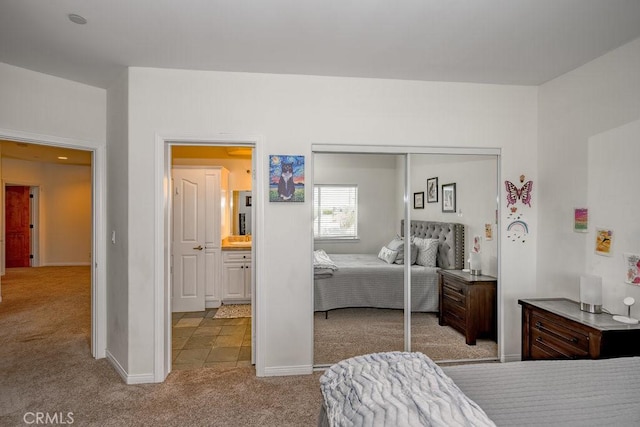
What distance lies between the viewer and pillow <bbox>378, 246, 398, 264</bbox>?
3.18 m

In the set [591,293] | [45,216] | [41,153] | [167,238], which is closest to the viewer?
[591,293]

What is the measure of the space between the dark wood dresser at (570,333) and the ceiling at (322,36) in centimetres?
192

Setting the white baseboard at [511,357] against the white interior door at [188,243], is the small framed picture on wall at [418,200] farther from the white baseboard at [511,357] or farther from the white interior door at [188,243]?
the white interior door at [188,243]

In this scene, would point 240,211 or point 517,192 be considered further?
point 240,211

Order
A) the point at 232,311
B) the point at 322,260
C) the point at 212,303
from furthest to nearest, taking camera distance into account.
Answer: the point at 212,303 < the point at 232,311 < the point at 322,260

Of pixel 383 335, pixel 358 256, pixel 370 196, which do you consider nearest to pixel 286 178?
pixel 370 196

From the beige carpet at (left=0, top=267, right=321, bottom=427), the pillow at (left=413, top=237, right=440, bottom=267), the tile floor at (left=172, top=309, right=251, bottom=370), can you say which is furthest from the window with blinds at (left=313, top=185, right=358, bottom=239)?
the tile floor at (left=172, top=309, right=251, bottom=370)

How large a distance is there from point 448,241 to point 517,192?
79 centimetres

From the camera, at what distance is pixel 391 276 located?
125 inches

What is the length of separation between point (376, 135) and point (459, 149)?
2.63 ft

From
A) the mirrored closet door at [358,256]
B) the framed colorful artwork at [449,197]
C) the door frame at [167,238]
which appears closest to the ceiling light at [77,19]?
the door frame at [167,238]

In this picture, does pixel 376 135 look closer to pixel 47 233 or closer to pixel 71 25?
pixel 71 25

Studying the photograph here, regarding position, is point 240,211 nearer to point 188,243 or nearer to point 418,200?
point 188,243

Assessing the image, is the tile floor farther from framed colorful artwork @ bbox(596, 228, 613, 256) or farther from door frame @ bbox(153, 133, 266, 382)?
framed colorful artwork @ bbox(596, 228, 613, 256)
